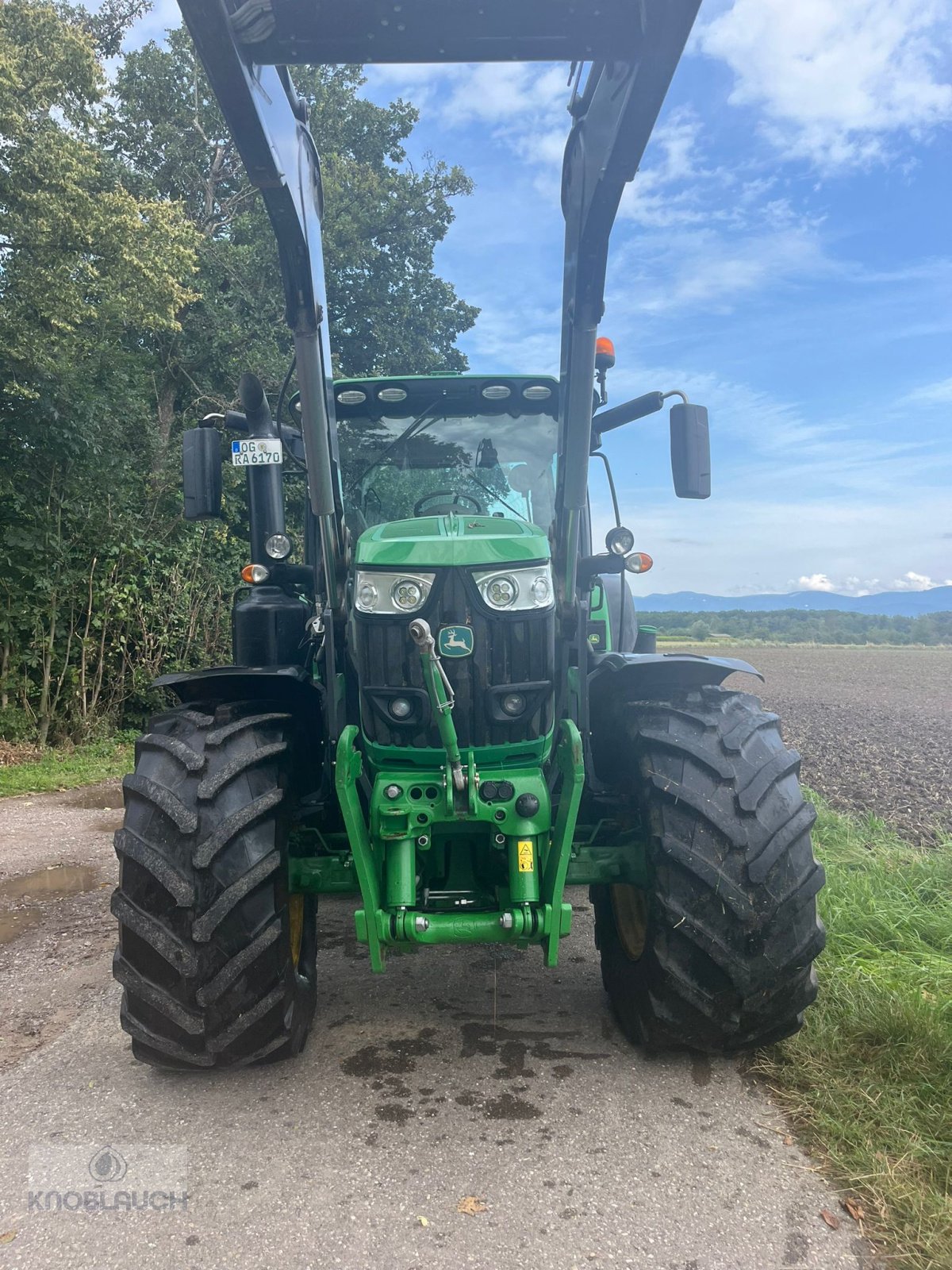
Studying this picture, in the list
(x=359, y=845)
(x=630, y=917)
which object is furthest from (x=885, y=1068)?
(x=359, y=845)

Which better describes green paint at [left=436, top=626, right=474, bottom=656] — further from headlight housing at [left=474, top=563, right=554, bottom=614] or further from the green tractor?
headlight housing at [left=474, top=563, right=554, bottom=614]

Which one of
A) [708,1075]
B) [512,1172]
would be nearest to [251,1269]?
[512,1172]

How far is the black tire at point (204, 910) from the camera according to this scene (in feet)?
8.76

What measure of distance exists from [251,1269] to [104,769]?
7721 mm

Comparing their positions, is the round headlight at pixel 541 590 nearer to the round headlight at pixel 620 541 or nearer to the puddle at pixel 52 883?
the round headlight at pixel 620 541

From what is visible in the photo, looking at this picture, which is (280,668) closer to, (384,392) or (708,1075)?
(384,392)

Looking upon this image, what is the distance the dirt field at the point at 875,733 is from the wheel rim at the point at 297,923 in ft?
15.2

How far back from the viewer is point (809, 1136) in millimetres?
2570

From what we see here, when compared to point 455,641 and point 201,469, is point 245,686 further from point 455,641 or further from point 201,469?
point 201,469

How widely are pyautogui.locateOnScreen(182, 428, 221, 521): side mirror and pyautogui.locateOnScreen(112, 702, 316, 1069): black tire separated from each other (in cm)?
126

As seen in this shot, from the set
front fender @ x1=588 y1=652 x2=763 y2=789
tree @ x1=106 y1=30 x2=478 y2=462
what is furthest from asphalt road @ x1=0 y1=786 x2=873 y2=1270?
tree @ x1=106 y1=30 x2=478 y2=462

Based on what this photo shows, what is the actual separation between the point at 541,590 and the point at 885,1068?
6.25 feet

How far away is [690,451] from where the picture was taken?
11.3ft

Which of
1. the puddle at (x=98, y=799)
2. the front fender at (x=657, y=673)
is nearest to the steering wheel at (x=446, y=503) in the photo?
the front fender at (x=657, y=673)
